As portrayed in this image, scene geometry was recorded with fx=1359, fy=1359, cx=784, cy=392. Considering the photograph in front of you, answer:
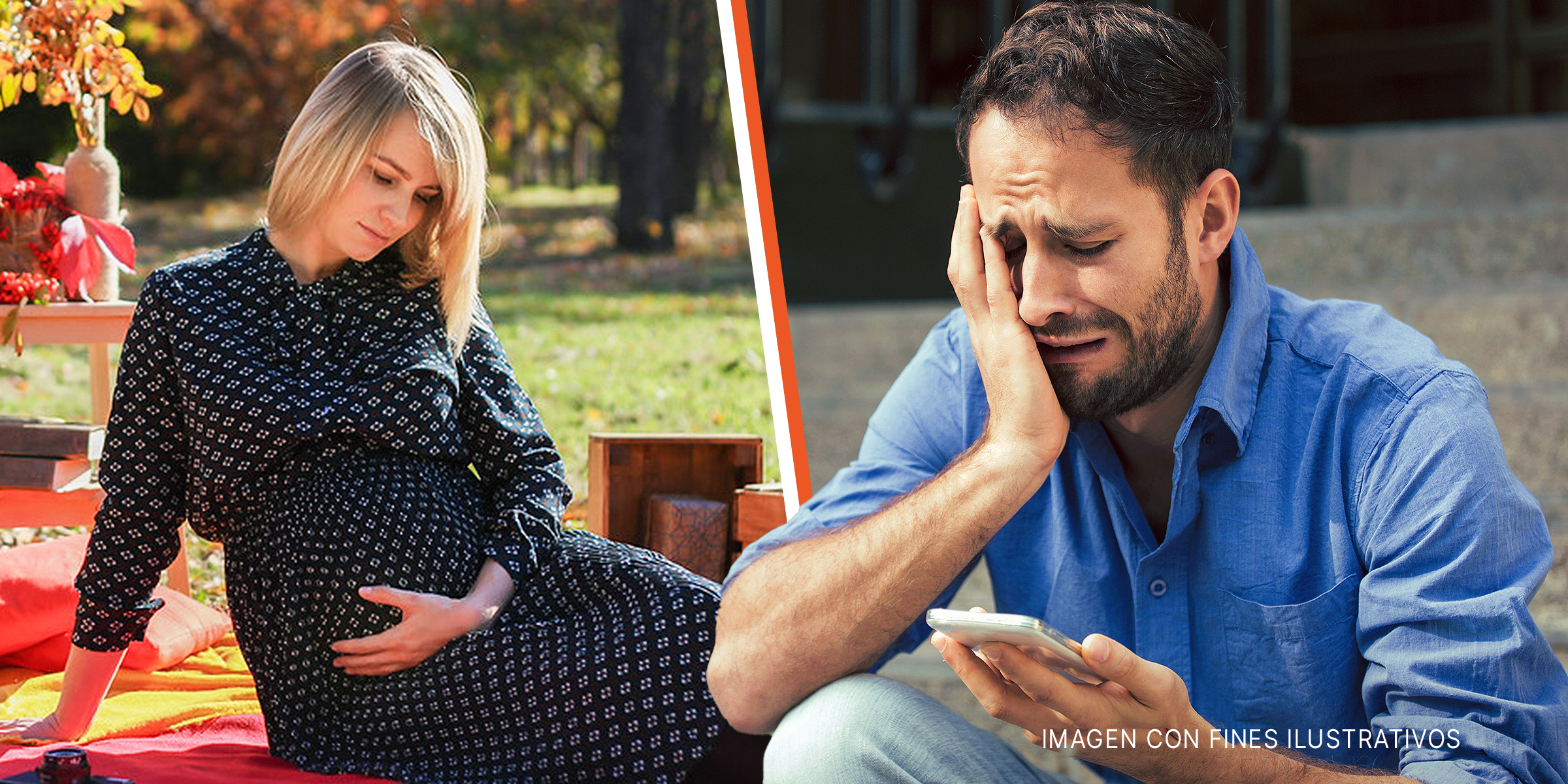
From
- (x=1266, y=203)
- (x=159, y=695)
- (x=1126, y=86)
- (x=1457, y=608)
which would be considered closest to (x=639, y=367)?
(x=159, y=695)

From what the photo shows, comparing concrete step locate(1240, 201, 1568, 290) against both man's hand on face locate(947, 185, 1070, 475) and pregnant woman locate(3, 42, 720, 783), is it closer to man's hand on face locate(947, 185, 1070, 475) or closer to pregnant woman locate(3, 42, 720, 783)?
man's hand on face locate(947, 185, 1070, 475)

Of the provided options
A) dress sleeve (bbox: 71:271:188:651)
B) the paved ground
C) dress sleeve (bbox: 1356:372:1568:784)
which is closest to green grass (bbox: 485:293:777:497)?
the paved ground

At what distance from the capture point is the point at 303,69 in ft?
17.8

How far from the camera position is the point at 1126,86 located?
1.61 meters

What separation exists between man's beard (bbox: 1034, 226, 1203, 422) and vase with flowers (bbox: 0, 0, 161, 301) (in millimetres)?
1355

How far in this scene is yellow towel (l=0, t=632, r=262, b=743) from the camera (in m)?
1.91

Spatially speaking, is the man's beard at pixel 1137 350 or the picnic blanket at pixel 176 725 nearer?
the man's beard at pixel 1137 350

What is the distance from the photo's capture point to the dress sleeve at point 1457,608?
4.58ft

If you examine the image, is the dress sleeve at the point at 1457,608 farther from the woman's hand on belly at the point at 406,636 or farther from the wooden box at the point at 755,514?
the woman's hand on belly at the point at 406,636

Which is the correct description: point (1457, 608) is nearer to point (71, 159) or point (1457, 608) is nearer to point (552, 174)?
point (71, 159)

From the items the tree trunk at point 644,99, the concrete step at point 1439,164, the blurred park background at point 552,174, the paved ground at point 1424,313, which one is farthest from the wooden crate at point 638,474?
the concrete step at point 1439,164

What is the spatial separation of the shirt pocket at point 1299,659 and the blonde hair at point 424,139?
1139 millimetres

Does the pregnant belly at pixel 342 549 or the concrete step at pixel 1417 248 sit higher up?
the concrete step at pixel 1417 248

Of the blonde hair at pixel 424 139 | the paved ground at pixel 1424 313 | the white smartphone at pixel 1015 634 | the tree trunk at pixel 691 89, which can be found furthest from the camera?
the tree trunk at pixel 691 89
